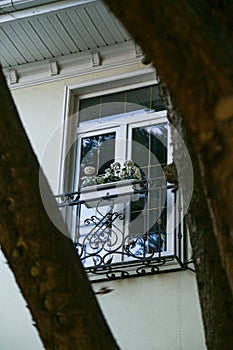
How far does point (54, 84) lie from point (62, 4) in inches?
44.0

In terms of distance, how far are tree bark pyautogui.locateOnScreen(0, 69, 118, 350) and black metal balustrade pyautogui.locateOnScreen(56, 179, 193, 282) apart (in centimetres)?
572

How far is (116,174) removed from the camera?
360 inches

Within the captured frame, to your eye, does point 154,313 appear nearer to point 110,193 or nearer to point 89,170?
point 110,193

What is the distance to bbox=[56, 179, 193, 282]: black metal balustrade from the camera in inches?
332

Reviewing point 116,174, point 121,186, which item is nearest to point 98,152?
point 116,174

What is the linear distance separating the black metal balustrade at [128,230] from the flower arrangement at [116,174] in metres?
0.11

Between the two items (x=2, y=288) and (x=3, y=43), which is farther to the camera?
(x=3, y=43)

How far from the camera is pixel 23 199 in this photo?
257 cm

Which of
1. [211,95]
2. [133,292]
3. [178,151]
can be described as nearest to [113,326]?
[133,292]

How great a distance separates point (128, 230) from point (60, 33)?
2.27 meters

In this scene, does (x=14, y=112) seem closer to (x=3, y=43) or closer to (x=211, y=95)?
(x=211, y=95)

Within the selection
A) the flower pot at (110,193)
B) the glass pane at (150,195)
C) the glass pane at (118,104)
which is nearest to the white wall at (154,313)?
the glass pane at (150,195)

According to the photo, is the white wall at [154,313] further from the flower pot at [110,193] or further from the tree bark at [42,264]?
the tree bark at [42,264]

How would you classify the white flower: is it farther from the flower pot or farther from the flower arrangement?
the flower pot
